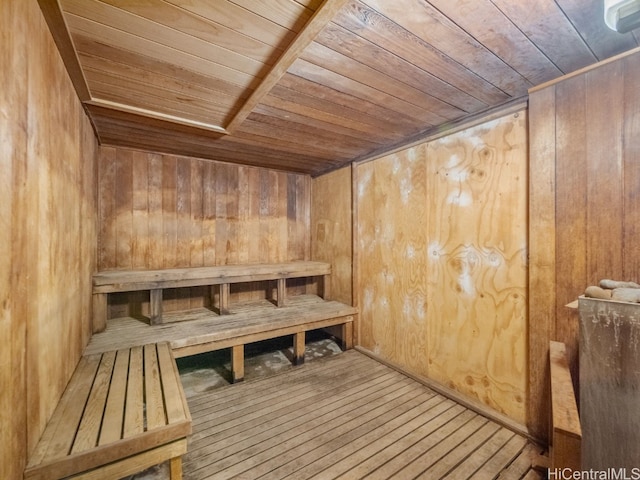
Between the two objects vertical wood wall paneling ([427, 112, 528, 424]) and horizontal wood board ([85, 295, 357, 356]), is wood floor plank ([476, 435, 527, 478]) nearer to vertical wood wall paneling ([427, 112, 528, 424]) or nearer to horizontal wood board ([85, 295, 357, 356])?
vertical wood wall paneling ([427, 112, 528, 424])

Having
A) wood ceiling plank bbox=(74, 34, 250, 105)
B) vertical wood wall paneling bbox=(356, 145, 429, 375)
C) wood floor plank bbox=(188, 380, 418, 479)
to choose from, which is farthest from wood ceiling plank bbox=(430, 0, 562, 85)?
wood floor plank bbox=(188, 380, 418, 479)

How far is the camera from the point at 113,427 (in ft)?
3.84

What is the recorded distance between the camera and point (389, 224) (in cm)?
261

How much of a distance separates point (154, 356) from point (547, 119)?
9.56 feet

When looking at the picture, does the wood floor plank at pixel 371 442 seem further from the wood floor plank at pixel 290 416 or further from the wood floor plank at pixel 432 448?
the wood floor plank at pixel 290 416

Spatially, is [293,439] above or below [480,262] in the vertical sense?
below

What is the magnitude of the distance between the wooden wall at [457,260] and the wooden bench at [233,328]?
0.57 metres

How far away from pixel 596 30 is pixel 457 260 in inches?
55.2

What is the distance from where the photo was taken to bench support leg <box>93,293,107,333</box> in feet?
7.13

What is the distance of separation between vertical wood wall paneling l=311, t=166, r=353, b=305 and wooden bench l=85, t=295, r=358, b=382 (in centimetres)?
30

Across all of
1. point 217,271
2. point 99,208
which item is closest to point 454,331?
point 217,271

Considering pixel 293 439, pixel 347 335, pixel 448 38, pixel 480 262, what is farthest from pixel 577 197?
pixel 347 335

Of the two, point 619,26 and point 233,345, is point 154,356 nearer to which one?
point 233,345

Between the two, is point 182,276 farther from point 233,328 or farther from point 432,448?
point 432,448
